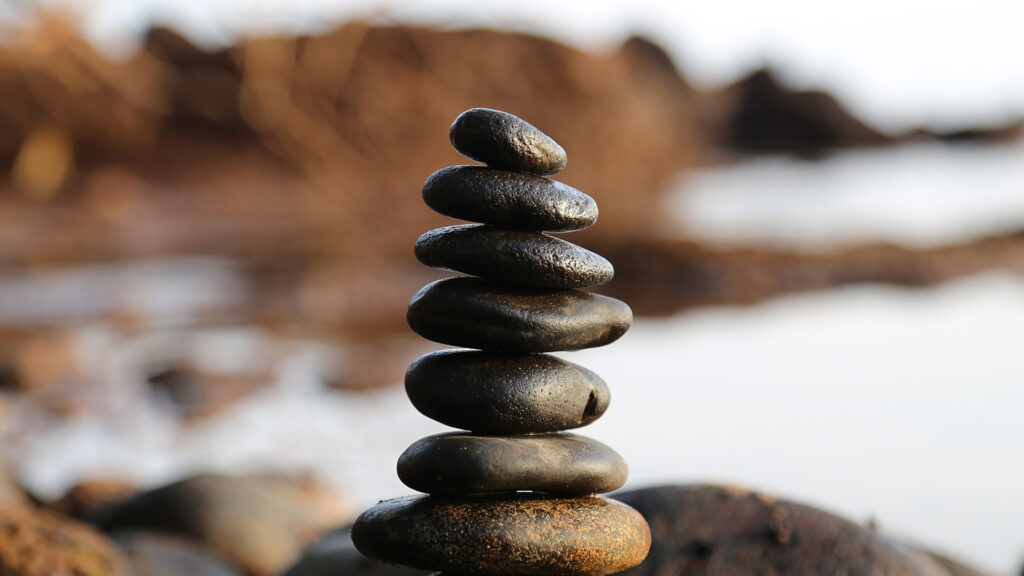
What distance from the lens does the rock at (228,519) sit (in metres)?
3.83

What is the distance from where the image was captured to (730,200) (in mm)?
19141

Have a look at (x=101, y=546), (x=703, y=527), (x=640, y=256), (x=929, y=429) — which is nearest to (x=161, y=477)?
(x=101, y=546)

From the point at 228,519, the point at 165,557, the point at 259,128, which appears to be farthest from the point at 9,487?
the point at 259,128

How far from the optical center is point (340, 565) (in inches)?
121

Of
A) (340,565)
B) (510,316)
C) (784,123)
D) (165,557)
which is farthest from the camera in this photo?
(784,123)

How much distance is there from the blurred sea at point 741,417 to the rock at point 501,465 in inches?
35.7

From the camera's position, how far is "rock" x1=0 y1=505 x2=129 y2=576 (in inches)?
105

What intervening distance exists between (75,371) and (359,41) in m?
11.1

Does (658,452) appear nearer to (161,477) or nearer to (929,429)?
(929,429)

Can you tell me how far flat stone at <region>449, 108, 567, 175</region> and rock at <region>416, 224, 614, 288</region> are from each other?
0.47 feet

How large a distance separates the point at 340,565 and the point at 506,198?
4.55ft

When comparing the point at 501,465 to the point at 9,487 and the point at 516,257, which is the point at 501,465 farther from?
the point at 9,487

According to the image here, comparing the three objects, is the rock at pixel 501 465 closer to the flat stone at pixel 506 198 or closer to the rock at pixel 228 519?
the flat stone at pixel 506 198

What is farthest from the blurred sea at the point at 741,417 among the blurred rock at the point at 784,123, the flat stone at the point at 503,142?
the blurred rock at the point at 784,123
